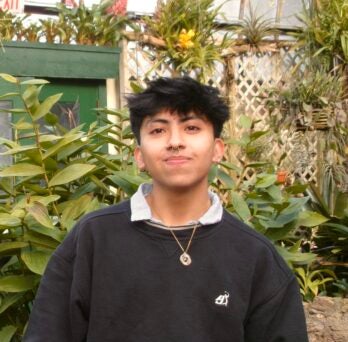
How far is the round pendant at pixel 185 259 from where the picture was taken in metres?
2.22

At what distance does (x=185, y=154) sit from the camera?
222 centimetres

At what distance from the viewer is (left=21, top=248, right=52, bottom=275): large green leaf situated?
3.24 m

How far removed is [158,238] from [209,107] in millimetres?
401

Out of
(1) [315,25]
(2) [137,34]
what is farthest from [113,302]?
(1) [315,25]

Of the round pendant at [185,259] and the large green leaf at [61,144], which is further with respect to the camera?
the large green leaf at [61,144]

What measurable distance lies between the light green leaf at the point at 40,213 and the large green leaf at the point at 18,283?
0.32m

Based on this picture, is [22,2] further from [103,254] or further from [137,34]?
[103,254]

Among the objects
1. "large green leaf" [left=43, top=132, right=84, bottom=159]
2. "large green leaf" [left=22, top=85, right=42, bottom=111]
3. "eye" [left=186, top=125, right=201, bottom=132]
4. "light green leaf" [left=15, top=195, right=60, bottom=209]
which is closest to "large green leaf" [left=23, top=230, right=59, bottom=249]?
"light green leaf" [left=15, top=195, right=60, bottom=209]

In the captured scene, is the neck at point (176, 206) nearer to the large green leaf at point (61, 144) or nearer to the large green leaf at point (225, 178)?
the large green leaf at point (61, 144)

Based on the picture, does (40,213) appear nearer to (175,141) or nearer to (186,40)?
(175,141)

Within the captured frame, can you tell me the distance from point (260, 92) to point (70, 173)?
375 centimetres

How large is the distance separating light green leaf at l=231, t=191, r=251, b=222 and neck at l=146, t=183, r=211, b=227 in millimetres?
1254

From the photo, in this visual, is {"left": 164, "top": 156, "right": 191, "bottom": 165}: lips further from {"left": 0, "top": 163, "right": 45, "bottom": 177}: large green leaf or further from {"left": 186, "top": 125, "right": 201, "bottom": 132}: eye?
{"left": 0, "top": 163, "right": 45, "bottom": 177}: large green leaf

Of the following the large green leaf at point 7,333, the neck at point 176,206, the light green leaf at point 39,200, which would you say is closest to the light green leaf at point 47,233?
the light green leaf at point 39,200
